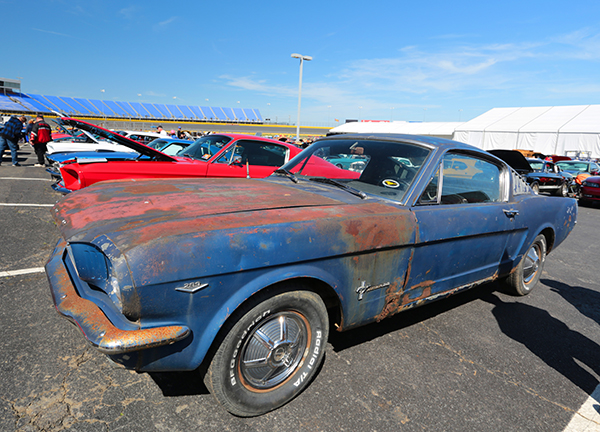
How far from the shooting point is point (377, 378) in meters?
2.37

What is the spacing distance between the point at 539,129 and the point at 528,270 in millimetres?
29381

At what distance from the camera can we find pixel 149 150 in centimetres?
521

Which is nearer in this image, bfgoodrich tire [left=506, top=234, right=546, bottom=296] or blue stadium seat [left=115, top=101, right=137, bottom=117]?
bfgoodrich tire [left=506, top=234, right=546, bottom=296]

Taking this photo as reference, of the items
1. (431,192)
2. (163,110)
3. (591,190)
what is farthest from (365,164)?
(163,110)

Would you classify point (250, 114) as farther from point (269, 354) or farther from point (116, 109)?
point (269, 354)

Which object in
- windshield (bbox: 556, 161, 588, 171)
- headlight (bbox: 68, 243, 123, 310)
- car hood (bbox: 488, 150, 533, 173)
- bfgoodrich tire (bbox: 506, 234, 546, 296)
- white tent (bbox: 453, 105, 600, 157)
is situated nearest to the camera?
headlight (bbox: 68, 243, 123, 310)

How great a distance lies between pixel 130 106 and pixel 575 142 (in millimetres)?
75606

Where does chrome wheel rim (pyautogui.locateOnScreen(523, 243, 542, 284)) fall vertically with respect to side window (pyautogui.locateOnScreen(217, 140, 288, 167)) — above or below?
below

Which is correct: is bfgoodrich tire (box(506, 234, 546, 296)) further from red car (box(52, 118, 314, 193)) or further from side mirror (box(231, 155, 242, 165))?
side mirror (box(231, 155, 242, 165))

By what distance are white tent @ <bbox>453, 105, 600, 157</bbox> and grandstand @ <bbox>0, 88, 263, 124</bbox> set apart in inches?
2041

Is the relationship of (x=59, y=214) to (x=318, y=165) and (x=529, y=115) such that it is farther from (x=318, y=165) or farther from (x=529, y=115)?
(x=529, y=115)

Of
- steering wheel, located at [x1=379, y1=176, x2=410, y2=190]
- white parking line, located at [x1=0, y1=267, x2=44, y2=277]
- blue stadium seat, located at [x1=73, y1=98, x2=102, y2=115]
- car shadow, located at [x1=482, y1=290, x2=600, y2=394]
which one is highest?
blue stadium seat, located at [x1=73, y1=98, x2=102, y2=115]

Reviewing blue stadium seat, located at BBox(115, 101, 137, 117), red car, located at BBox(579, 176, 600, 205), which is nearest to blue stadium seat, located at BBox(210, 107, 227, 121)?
blue stadium seat, located at BBox(115, 101, 137, 117)

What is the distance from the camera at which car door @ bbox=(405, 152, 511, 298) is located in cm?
254
